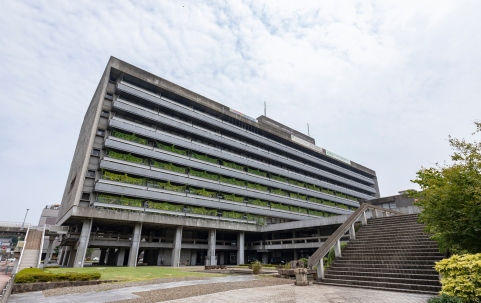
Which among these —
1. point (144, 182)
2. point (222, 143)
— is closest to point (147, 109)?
point (144, 182)

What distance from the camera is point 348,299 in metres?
9.12

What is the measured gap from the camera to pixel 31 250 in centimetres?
2406

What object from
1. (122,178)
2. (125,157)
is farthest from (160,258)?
(125,157)

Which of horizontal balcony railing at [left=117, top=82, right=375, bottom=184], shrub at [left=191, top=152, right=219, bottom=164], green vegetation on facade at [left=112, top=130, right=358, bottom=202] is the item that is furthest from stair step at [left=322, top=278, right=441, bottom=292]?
horizontal balcony railing at [left=117, top=82, right=375, bottom=184]

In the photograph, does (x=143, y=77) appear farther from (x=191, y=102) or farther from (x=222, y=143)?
(x=222, y=143)

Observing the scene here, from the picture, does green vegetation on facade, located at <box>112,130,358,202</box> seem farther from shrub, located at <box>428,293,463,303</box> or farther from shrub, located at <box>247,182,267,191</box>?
shrub, located at <box>428,293,463,303</box>

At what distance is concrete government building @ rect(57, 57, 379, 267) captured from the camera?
103ft

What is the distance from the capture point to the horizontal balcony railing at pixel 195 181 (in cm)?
3322

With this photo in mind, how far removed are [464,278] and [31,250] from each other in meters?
31.0

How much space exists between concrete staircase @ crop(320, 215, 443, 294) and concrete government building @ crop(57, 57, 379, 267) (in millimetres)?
12655

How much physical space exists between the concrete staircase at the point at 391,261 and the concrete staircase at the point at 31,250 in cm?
2397

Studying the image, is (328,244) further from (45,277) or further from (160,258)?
(160,258)

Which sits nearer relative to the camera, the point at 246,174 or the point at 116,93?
the point at 116,93

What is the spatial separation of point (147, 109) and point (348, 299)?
35.4 meters
